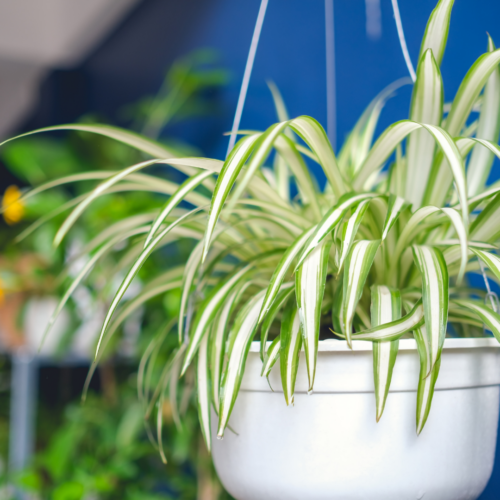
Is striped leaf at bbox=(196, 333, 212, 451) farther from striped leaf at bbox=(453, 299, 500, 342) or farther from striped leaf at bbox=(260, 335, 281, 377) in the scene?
striped leaf at bbox=(453, 299, 500, 342)

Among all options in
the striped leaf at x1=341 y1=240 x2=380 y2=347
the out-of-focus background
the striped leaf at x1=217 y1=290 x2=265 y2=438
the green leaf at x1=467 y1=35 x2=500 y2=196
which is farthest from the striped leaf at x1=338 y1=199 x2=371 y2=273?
the out-of-focus background

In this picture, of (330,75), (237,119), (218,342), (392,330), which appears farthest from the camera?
(330,75)

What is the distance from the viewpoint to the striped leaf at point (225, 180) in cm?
44

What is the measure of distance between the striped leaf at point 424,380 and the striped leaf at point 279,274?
0.14 m

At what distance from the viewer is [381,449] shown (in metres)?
0.48

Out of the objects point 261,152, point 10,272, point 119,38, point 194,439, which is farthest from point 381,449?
point 119,38

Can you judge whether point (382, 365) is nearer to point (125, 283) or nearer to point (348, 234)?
point (348, 234)

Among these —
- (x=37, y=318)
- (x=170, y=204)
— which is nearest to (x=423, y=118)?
(x=170, y=204)

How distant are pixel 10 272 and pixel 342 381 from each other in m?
1.29

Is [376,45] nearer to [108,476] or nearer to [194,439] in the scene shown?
[194,439]

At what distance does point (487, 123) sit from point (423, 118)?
0.12m

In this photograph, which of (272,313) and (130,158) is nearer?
(272,313)

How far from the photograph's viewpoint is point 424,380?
454 millimetres

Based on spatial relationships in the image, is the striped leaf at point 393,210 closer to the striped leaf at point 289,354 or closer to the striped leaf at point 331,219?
the striped leaf at point 331,219
